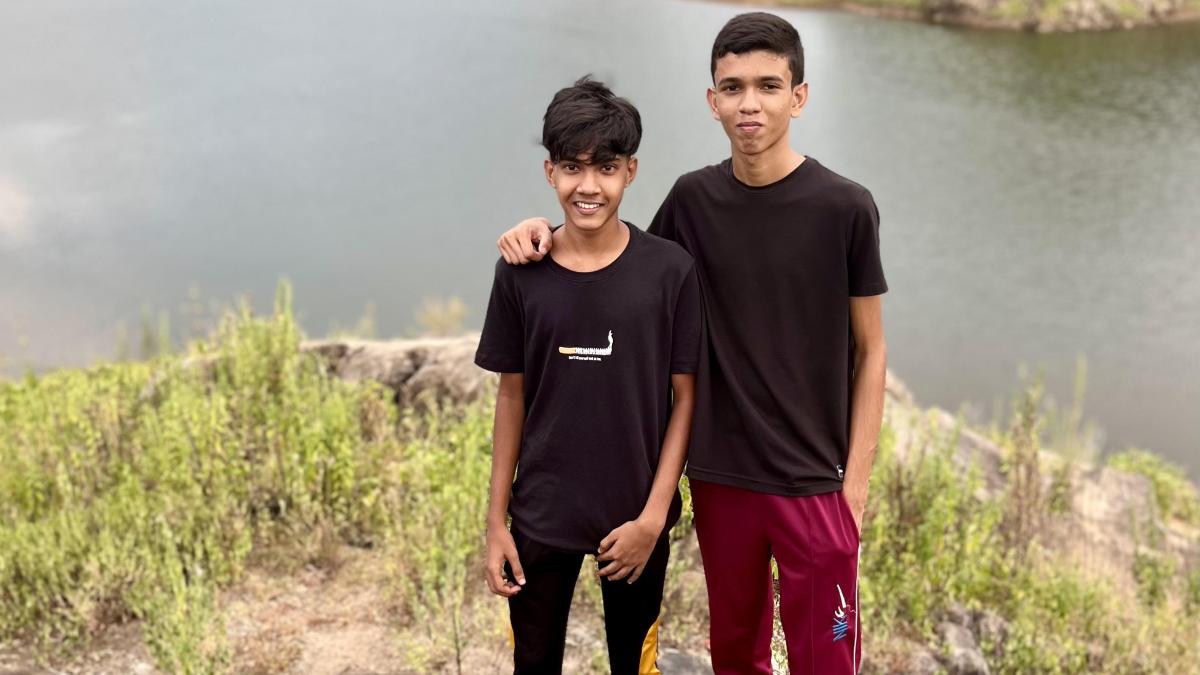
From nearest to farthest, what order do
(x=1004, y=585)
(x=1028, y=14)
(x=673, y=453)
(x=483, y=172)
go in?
(x=673, y=453)
(x=1004, y=585)
(x=483, y=172)
(x=1028, y=14)

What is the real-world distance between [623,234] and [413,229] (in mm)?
12237

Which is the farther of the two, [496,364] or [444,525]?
[444,525]

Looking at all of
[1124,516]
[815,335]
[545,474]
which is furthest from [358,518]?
[1124,516]

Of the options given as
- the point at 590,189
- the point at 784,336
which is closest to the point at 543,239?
the point at 590,189

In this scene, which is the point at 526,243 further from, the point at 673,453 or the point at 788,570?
the point at 788,570

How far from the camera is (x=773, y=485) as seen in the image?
8.73ft

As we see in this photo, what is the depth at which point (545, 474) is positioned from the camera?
2617 millimetres

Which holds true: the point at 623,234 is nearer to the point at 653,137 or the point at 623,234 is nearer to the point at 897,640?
the point at 897,640

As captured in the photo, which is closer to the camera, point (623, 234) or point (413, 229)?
point (623, 234)

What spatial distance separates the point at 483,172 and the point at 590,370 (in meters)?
14.0

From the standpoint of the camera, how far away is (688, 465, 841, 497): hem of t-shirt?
2656 mm

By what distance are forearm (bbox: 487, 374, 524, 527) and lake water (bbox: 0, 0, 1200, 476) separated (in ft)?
27.4

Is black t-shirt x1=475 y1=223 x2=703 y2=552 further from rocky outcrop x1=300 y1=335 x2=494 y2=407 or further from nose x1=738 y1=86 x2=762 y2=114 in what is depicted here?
rocky outcrop x1=300 y1=335 x2=494 y2=407

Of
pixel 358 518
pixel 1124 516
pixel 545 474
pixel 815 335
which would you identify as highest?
pixel 815 335
